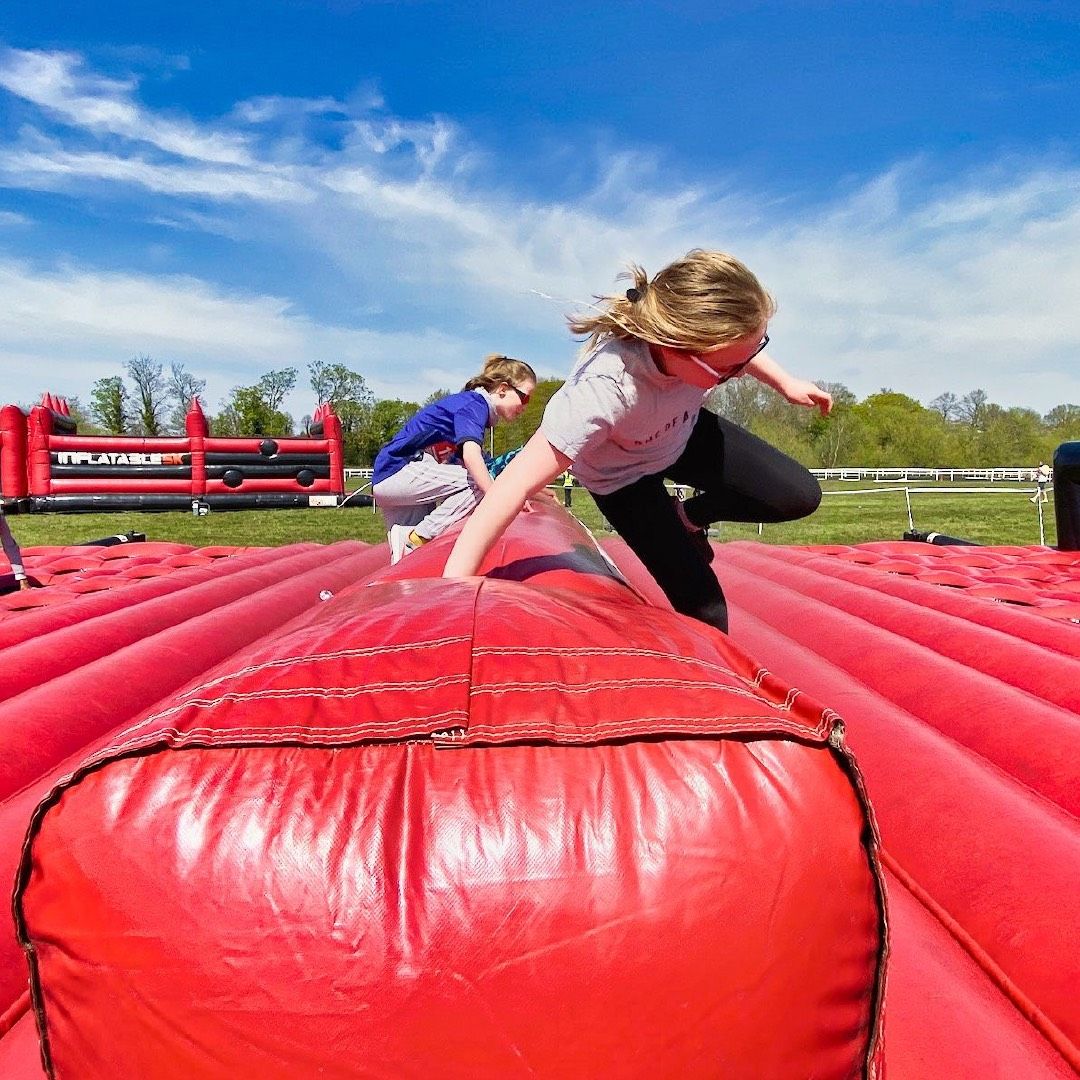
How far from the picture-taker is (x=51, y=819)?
77 centimetres

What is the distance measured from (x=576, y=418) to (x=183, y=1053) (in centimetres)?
134

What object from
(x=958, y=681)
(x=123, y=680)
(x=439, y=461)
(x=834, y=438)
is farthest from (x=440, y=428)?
(x=834, y=438)

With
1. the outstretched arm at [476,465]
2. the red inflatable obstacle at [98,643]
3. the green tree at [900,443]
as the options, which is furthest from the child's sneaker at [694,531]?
the green tree at [900,443]

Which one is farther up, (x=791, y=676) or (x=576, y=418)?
(x=576, y=418)

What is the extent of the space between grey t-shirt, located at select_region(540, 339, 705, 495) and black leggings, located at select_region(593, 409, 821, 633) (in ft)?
0.41

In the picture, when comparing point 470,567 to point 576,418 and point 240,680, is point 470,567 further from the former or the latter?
point 240,680

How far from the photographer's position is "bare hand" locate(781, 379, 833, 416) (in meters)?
2.48

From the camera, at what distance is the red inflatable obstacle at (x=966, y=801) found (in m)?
0.98

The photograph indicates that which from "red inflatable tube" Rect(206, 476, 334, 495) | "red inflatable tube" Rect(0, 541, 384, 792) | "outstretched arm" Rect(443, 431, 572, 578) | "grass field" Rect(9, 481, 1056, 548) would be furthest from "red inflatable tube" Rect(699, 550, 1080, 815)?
"red inflatable tube" Rect(206, 476, 334, 495)

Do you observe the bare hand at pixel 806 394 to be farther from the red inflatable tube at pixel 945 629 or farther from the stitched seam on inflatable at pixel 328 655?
the stitched seam on inflatable at pixel 328 655

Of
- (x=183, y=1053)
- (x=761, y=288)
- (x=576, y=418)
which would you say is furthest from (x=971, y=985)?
(x=761, y=288)

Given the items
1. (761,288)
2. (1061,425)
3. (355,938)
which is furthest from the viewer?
(1061,425)

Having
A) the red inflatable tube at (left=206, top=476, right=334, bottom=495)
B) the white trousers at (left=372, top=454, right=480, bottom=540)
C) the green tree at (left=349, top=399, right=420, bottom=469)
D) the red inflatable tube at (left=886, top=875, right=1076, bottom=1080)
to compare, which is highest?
the green tree at (left=349, top=399, right=420, bottom=469)

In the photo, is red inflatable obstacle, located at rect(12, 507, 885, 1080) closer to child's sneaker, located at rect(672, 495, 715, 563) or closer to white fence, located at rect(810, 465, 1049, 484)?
child's sneaker, located at rect(672, 495, 715, 563)
